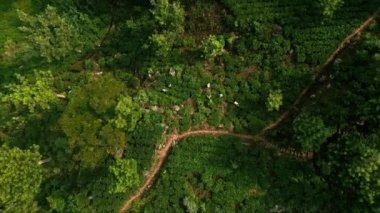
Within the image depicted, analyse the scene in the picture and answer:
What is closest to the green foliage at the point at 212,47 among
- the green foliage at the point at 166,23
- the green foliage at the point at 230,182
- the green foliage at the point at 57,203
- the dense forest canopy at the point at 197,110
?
the dense forest canopy at the point at 197,110

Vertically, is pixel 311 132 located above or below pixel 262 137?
above

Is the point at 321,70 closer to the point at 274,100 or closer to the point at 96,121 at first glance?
the point at 274,100

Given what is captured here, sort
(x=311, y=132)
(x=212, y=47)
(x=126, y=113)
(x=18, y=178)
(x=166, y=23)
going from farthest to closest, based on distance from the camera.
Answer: (x=166, y=23) < (x=212, y=47) < (x=126, y=113) < (x=18, y=178) < (x=311, y=132)

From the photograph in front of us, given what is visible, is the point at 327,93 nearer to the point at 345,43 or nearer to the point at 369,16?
the point at 345,43

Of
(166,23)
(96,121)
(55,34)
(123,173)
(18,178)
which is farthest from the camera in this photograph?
(55,34)

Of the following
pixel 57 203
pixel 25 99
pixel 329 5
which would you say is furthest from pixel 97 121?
pixel 329 5

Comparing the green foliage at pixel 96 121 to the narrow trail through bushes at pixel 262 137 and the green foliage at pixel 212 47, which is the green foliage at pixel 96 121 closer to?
the narrow trail through bushes at pixel 262 137
